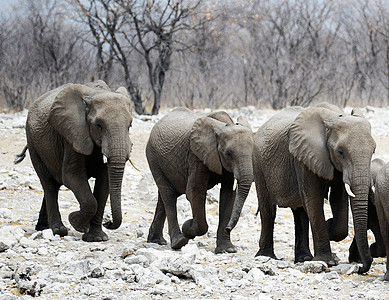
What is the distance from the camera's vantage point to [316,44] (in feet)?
101

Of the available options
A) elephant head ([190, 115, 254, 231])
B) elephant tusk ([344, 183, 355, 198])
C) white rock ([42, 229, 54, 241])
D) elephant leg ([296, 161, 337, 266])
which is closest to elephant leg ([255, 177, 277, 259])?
elephant head ([190, 115, 254, 231])

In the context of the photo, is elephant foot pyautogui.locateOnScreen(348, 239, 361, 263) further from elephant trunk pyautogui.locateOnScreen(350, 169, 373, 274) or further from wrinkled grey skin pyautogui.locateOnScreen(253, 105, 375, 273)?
elephant trunk pyautogui.locateOnScreen(350, 169, 373, 274)

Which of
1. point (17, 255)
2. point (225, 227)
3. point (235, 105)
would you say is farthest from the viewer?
point (235, 105)

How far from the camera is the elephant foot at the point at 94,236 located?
304 inches

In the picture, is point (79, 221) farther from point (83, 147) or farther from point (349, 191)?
point (349, 191)

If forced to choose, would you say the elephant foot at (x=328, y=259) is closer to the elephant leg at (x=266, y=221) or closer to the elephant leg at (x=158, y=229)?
the elephant leg at (x=266, y=221)

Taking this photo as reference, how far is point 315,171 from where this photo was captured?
6.16 m

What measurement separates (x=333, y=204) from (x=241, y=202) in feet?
2.76

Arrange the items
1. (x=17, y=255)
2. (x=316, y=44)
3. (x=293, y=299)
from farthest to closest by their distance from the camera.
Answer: (x=316, y=44) < (x=17, y=255) < (x=293, y=299)

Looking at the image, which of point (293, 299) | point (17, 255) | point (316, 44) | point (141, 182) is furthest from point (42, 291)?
point (316, 44)

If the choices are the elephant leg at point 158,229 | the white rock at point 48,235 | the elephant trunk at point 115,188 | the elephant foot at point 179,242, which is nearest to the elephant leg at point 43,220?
the white rock at point 48,235

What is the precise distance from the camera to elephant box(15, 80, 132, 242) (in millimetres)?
7121

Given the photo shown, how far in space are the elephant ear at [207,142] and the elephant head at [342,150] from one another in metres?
0.87

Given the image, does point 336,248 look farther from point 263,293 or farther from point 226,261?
point 263,293
